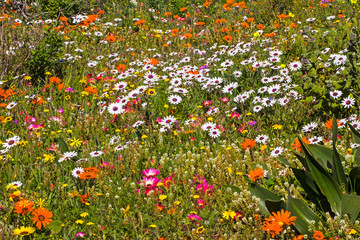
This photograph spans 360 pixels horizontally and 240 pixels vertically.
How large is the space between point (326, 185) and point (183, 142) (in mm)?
1506

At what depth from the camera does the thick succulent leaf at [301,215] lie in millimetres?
2080

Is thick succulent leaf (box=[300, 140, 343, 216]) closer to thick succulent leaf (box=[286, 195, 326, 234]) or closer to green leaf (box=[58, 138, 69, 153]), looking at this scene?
thick succulent leaf (box=[286, 195, 326, 234])

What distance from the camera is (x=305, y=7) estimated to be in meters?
7.35

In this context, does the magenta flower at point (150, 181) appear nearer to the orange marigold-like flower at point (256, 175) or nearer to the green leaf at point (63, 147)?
the orange marigold-like flower at point (256, 175)

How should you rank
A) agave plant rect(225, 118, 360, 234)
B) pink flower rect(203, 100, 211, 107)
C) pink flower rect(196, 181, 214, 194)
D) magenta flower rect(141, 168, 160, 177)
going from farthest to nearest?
pink flower rect(203, 100, 211, 107) < magenta flower rect(141, 168, 160, 177) < pink flower rect(196, 181, 214, 194) < agave plant rect(225, 118, 360, 234)

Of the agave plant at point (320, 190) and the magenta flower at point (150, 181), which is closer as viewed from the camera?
the agave plant at point (320, 190)

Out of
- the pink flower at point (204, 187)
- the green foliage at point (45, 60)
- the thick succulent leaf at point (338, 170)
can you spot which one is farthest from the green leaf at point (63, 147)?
the thick succulent leaf at point (338, 170)

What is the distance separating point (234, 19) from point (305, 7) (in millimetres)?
1537

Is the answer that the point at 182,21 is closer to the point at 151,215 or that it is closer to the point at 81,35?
the point at 81,35

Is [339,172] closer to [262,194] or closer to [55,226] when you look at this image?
[262,194]

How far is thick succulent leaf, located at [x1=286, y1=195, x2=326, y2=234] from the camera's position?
208cm

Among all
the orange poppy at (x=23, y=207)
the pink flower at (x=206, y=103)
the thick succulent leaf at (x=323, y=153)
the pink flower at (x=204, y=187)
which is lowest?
the pink flower at (x=206, y=103)

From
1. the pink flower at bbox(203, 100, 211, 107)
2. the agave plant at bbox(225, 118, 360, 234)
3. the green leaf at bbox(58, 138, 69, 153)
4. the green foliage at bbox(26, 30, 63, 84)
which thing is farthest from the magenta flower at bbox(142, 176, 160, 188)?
the green foliage at bbox(26, 30, 63, 84)

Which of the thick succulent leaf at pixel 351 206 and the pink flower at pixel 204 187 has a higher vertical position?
the thick succulent leaf at pixel 351 206
